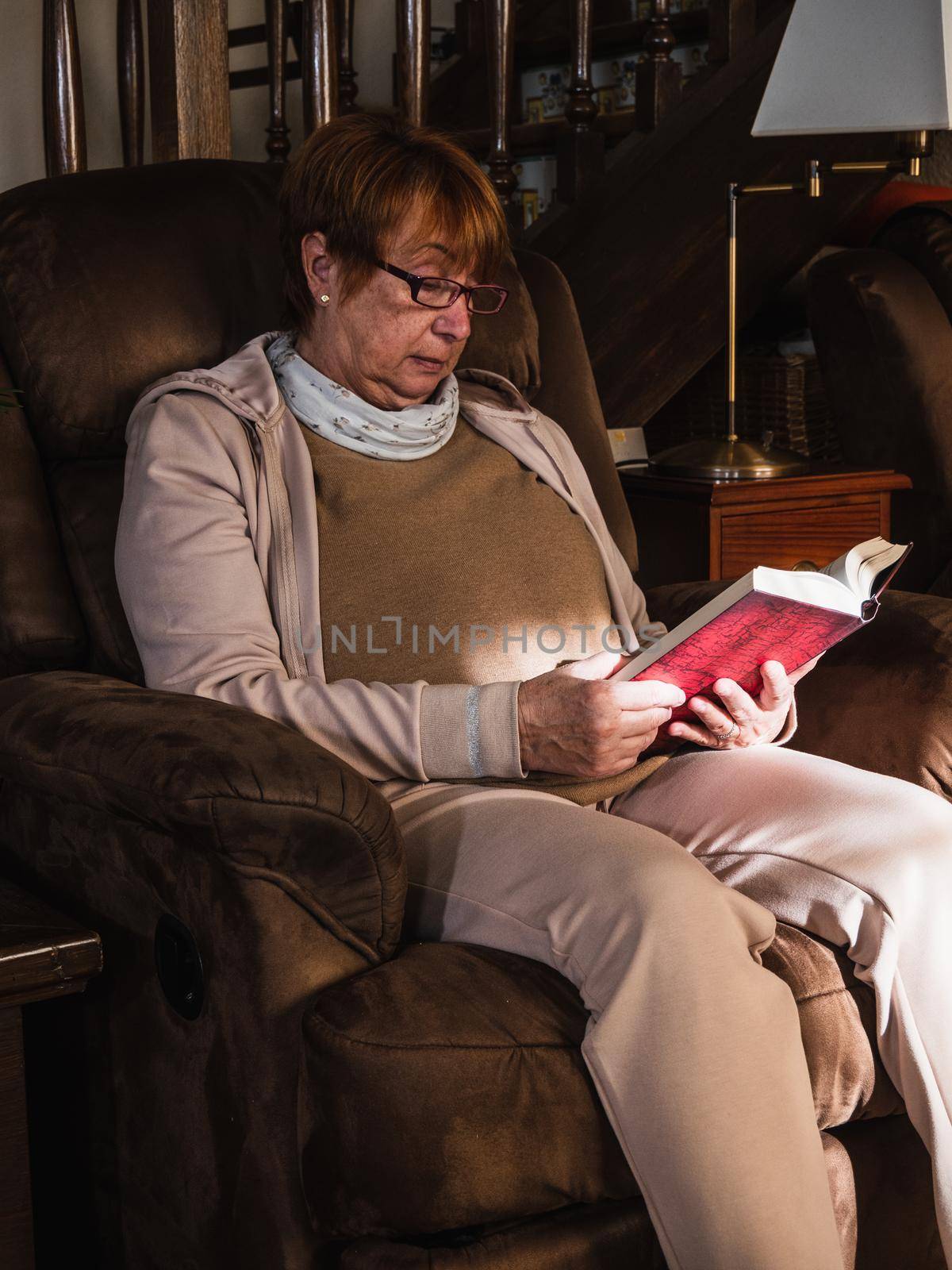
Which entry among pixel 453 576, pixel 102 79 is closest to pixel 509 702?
pixel 453 576

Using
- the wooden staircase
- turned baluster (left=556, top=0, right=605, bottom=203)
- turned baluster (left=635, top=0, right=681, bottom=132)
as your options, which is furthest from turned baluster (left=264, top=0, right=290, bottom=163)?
turned baluster (left=635, top=0, right=681, bottom=132)

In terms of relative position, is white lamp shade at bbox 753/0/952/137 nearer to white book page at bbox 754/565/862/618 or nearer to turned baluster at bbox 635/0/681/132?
white book page at bbox 754/565/862/618

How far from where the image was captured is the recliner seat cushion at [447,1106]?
96 centimetres

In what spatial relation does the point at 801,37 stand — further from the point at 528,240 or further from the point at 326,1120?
the point at 326,1120

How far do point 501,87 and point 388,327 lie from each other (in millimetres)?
1391

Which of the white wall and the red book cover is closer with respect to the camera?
the red book cover

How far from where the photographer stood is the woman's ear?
4.87 feet

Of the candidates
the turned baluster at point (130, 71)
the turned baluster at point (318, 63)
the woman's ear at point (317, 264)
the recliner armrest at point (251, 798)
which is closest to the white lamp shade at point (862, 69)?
the woman's ear at point (317, 264)

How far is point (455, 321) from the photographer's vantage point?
4.89 feet

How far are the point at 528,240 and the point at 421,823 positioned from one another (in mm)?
1804

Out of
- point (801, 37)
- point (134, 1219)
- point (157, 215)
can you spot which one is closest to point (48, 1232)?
point (134, 1219)

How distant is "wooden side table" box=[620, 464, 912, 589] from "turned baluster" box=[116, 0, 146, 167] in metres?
1.42

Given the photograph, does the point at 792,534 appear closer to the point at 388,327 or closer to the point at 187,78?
the point at 388,327

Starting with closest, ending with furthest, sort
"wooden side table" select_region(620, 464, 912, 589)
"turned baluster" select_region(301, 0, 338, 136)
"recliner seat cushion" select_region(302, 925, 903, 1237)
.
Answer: "recliner seat cushion" select_region(302, 925, 903, 1237) < "wooden side table" select_region(620, 464, 912, 589) < "turned baluster" select_region(301, 0, 338, 136)
